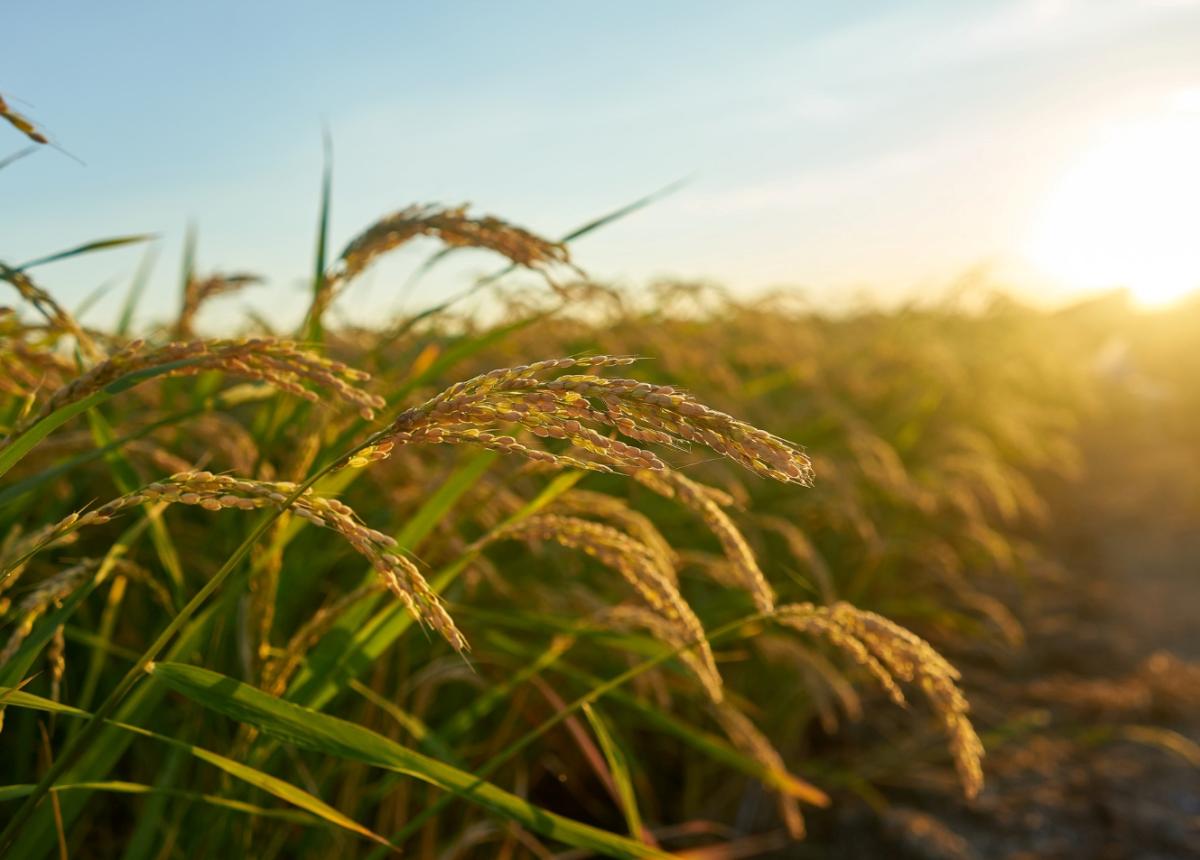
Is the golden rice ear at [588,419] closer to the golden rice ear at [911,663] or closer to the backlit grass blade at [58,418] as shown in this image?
the backlit grass blade at [58,418]

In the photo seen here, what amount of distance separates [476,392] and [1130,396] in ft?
37.3

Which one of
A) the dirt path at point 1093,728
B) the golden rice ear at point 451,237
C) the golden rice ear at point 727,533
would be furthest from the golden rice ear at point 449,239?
the dirt path at point 1093,728

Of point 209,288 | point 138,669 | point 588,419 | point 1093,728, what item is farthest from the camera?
point 1093,728

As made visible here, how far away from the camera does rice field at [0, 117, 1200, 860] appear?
1.16 metres

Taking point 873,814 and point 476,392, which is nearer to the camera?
point 476,392

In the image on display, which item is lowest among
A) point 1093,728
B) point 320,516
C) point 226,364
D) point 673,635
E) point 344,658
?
point 1093,728

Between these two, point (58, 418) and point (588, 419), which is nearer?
point (588, 419)

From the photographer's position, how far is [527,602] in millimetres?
2656

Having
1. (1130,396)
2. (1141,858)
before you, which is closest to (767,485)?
(1141,858)

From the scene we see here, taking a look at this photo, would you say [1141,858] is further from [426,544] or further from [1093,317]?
[1093,317]

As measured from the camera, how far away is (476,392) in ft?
2.73

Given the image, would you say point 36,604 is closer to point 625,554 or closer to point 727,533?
point 625,554

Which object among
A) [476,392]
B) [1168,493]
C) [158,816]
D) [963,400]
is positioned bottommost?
[1168,493]

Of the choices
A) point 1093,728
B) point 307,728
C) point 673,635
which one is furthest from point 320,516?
point 1093,728
